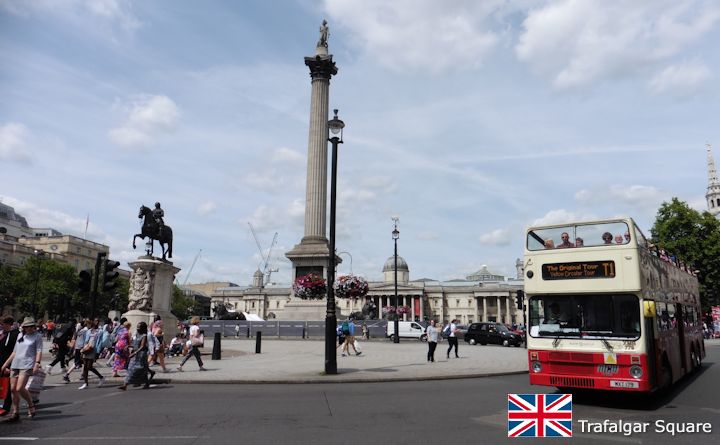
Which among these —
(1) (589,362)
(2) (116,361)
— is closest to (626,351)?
(1) (589,362)

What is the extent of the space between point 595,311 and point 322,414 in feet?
19.4

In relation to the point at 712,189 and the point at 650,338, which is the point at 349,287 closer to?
the point at 650,338

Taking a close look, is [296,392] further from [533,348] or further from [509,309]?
[509,309]

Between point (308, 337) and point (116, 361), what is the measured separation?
83.5 ft

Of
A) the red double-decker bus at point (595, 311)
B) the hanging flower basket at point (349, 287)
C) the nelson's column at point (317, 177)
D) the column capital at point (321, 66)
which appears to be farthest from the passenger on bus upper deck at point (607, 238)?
the column capital at point (321, 66)

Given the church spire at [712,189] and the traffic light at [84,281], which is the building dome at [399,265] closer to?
the church spire at [712,189]

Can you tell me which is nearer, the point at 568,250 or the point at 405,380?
the point at 568,250

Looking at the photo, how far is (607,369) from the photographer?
34.0 ft

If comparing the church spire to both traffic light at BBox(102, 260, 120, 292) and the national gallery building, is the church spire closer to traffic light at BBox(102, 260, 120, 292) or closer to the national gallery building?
the national gallery building

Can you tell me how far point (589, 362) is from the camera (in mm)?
10477

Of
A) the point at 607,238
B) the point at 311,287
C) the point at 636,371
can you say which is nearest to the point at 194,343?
the point at 607,238

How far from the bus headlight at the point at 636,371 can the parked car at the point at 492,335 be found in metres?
28.9

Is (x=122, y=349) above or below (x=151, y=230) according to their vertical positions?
below

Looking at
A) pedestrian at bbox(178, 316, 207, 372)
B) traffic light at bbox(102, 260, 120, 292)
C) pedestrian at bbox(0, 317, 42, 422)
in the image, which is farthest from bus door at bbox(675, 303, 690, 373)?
traffic light at bbox(102, 260, 120, 292)
